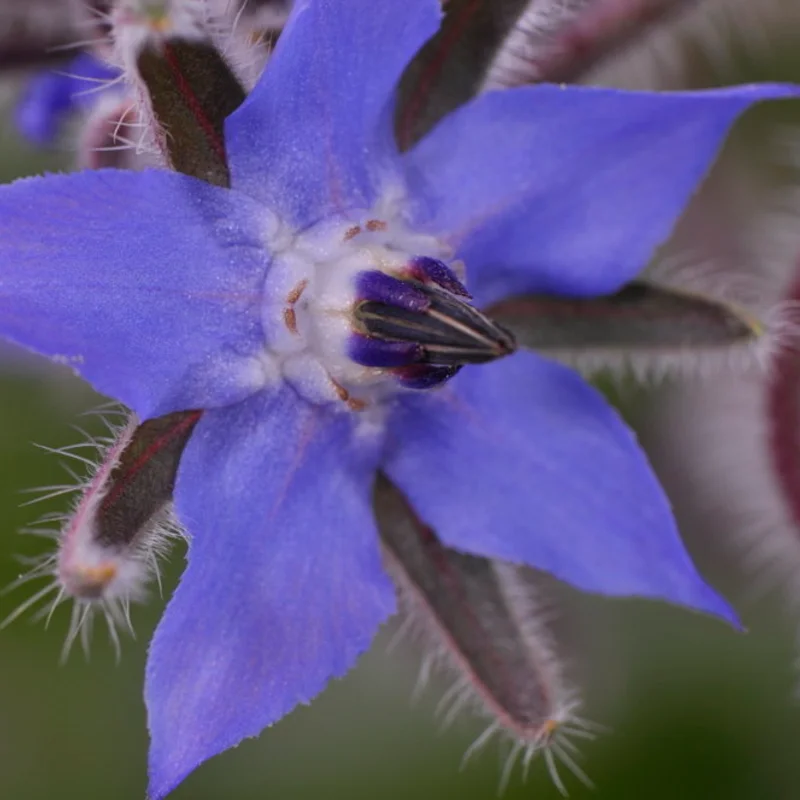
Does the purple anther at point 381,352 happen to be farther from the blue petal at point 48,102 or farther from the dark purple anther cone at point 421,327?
the blue petal at point 48,102

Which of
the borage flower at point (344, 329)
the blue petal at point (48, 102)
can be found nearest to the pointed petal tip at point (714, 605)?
the borage flower at point (344, 329)

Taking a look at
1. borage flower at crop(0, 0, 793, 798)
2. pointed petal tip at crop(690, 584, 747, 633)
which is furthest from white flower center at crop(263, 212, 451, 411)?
pointed petal tip at crop(690, 584, 747, 633)

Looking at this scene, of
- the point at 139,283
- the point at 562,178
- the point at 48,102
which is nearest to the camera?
the point at 139,283

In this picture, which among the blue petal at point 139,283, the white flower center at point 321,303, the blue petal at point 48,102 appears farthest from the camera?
the blue petal at point 48,102

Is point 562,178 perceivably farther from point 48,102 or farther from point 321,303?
point 48,102

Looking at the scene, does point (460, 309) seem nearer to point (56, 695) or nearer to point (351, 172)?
point (351, 172)

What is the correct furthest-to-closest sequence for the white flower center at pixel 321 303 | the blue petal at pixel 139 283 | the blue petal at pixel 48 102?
the blue petal at pixel 48 102 < the white flower center at pixel 321 303 < the blue petal at pixel 139 283

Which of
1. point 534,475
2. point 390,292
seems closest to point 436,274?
point 390,292

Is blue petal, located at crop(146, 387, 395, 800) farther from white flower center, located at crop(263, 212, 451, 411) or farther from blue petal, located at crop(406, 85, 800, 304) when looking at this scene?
blue petal, located at crop(406, 85, 800, 304)
